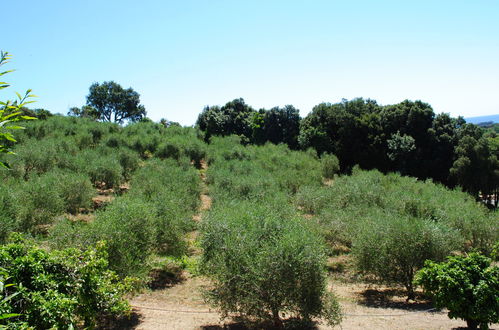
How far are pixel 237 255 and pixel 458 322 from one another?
937 cm

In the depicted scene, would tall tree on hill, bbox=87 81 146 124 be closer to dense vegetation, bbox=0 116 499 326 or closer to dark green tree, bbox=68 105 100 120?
dark green tree, bbox=68 105 100 120

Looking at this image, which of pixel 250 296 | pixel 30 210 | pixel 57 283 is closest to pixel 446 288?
pixel 250 296

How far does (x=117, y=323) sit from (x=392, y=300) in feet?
43.9

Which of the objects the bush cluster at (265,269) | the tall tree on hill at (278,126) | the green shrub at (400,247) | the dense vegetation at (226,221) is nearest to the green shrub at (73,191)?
the dense vegetation at (226,221)

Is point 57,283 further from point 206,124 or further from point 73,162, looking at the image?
point 206,124

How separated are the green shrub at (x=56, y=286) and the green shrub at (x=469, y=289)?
1027 cm

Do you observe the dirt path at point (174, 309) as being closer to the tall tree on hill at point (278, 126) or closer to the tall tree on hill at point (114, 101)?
the tall tree on hill at point (278, 126)

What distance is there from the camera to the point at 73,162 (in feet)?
105

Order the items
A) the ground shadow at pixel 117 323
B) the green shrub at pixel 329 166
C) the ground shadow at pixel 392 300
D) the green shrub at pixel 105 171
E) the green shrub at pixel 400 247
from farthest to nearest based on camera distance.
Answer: the green shrub at pixel 329 166 < the green shrub at pixel 105 171 < the green shrub at pixel 400 247 < the ground shadow at pixel 392 300 < the ground shadow at pixel 117 323

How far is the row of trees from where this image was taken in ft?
142

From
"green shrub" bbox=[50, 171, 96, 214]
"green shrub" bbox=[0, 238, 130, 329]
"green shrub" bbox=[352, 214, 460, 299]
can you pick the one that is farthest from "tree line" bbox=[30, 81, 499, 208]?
"green shrub" bbox=[0, 238, 130, 329]

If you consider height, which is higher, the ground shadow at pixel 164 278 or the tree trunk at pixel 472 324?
the tree trunk at pixel 472 324

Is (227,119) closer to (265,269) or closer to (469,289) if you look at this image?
(265,269)

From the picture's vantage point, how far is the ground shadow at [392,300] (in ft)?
55.0
